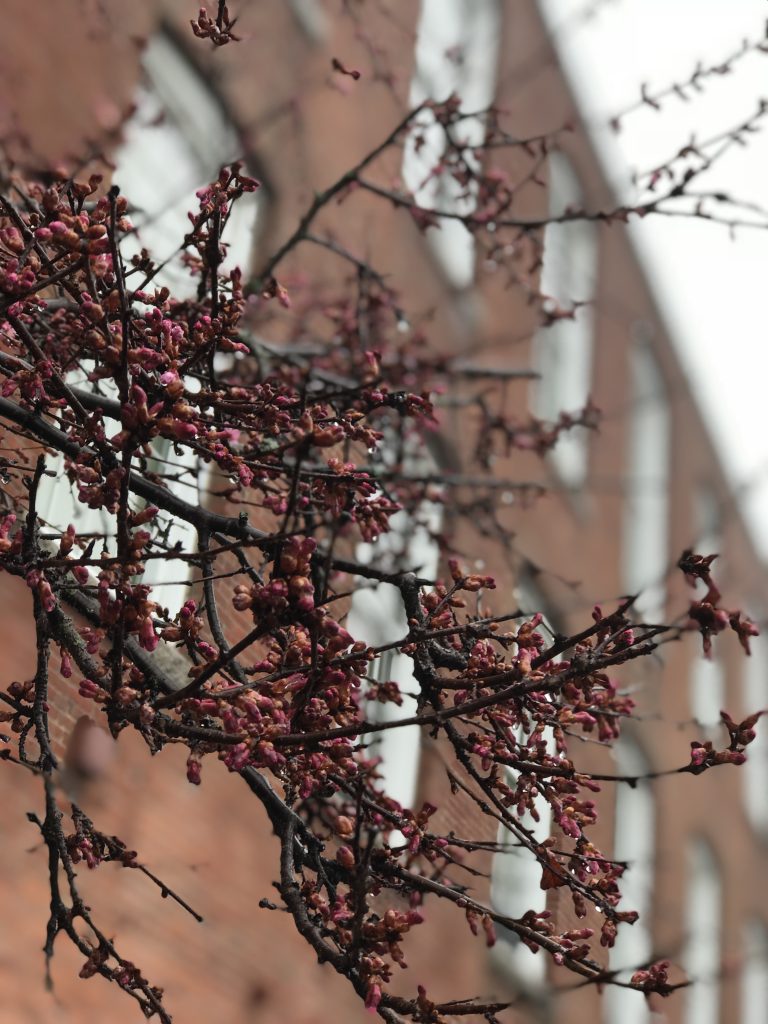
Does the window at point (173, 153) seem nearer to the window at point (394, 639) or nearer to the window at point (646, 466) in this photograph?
the window at point (394, 639)

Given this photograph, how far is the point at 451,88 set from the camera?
185 inches

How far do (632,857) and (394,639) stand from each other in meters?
2.94

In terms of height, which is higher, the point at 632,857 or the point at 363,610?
the point at 632,857

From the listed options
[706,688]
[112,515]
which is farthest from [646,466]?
[112,515]

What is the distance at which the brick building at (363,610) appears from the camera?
387 centimetres

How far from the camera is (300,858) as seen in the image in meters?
2.28

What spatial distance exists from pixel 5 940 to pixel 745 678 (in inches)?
473

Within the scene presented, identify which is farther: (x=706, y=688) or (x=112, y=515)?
(x=706, y=688)

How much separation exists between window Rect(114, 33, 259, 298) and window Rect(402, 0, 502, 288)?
750 mm

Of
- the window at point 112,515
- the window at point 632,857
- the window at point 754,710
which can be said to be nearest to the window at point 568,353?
the window at point 632,857

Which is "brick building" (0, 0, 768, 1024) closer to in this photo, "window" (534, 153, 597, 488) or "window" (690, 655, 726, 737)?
"window" (534, 153, 597, 488)

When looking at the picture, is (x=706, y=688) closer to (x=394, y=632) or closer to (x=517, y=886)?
(x=394, y=632)

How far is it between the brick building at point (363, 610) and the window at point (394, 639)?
0.05m

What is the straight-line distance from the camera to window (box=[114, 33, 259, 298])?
4492 mm
